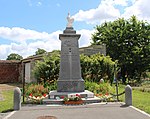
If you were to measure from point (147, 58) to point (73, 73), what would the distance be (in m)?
21.2

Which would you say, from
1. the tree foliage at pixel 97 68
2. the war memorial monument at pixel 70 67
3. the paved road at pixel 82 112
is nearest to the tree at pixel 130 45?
the tree foliage at pixel 97 68

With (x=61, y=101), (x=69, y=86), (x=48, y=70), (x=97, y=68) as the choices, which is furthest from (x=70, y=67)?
(x=97, y=68)

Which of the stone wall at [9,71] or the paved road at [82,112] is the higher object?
the stone wall at [9,71]

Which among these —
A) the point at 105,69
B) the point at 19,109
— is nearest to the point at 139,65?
the point at 105,69

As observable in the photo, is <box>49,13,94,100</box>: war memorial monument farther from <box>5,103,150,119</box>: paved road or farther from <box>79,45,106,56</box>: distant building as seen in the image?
<box>79,45,106,56</box>: distant building

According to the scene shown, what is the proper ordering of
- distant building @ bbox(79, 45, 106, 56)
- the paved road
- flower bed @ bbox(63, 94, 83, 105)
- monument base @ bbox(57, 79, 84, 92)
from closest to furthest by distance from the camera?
the paved road
flower bed @ bbox(63, 94, 83, 105)
monument base @ bbox(57, 79, 84, 92)
distant building @ bbox(79, 45, 106, 56)

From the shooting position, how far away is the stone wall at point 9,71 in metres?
34.7

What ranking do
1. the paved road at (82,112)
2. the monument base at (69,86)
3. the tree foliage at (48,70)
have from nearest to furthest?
the paved road at (82,112) → the monument base at (69,86) → the tree foliage at (48,70)

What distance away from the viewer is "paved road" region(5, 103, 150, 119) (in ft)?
29.5

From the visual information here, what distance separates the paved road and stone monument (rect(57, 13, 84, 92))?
2.74 metres

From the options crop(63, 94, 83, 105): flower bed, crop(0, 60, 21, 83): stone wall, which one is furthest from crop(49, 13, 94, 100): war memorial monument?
crop(0, 60, 21, 83): stone wall

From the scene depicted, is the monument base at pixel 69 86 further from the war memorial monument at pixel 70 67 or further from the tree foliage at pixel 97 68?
the tree foliage at pixel 97 68

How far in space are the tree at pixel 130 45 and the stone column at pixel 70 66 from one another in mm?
19526

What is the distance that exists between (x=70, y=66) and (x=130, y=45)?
2146 centimetres
